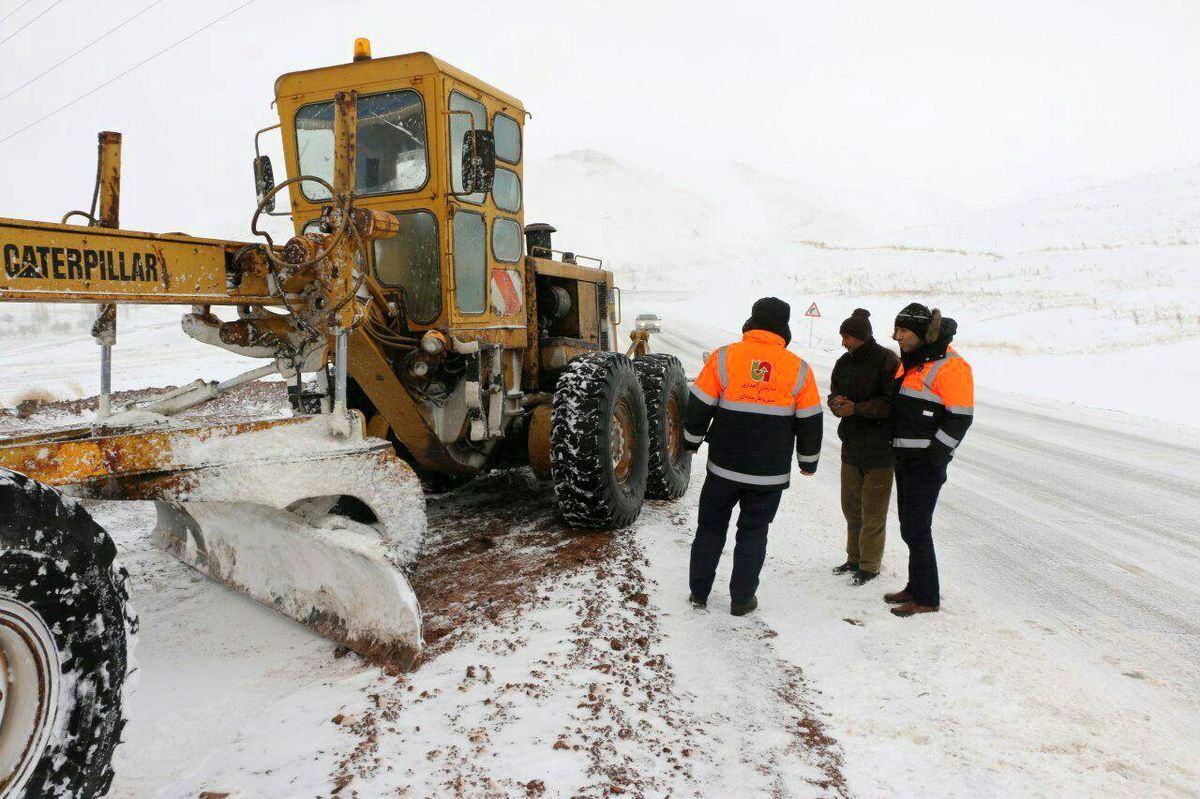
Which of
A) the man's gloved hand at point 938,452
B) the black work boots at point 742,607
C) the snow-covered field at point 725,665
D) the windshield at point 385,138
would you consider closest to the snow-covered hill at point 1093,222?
the snow-covered field at point 725,665

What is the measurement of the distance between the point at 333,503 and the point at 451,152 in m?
2.22

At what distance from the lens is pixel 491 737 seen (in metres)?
2.70

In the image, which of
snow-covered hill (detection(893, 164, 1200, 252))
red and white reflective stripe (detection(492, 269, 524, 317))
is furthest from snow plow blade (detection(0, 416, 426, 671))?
snow-covered hill (detection(893, 164, 1200, 252))

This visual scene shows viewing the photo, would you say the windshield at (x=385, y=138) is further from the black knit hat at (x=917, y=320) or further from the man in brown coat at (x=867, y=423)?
the black knit hat at (x=917, y=320)

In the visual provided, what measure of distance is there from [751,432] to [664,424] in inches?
77.1

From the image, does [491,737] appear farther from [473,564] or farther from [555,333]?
[555,333]

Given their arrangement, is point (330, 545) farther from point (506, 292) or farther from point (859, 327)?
point (859, 327)

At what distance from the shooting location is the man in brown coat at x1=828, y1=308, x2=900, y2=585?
4273 millimetres

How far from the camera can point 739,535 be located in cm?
399

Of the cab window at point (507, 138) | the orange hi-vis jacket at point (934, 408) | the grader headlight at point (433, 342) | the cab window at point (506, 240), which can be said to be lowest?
the orange hi-vis jacket at point (934, 408)

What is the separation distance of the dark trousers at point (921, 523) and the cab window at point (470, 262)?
274cm

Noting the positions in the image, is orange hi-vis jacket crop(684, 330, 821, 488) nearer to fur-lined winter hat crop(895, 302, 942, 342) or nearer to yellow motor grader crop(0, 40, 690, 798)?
fur-lined winter hat crop(895, 302, 942, 342)

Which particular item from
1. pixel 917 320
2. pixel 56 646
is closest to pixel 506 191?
pixel 917 320

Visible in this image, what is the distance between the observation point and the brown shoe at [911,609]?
12.9ft
